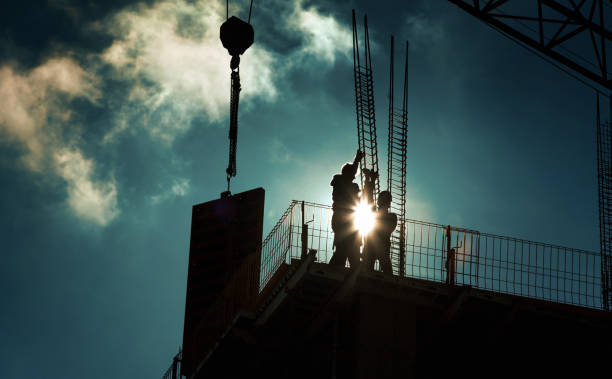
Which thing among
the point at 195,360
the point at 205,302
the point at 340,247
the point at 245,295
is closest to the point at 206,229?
the point at 205,302

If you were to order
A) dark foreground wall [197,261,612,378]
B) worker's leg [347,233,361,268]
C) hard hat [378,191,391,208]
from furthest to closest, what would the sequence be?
hard hat [378,191,391,208]
worker's leg [347,233,361,268]
dark foreground wall [197,261,612,378]

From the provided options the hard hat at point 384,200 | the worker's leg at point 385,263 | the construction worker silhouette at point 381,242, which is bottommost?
the worker's leg at point 385,263

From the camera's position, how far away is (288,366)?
18.4m

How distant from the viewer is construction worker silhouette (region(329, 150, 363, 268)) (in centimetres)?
1700

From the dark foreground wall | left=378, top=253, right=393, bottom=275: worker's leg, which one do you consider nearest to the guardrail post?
the dark foreground wall

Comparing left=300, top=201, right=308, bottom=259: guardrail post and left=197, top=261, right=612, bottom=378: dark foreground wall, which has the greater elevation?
left=300, top=201, right=308, bottom=259: guardrail post

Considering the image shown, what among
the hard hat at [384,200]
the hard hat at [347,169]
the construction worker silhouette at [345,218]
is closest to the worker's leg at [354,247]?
the construction worker silhouette at [345,218]

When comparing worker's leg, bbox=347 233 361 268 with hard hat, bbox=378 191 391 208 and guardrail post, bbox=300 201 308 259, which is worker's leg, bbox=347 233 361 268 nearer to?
guardrail post, bbox=300 201 308 259

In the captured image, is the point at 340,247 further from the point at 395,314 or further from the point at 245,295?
the point at 245,295

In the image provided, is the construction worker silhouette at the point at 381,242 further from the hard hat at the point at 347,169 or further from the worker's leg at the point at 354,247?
the hard hat at the point at 347,169

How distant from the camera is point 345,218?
57.0 ft

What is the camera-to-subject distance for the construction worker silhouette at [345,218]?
55.8 ft

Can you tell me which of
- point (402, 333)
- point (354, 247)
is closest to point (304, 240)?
point (354, 247)

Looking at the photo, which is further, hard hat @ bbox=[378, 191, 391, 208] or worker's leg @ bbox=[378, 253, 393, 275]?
hard hat @ bbox=[378, 191, 391, 208]
